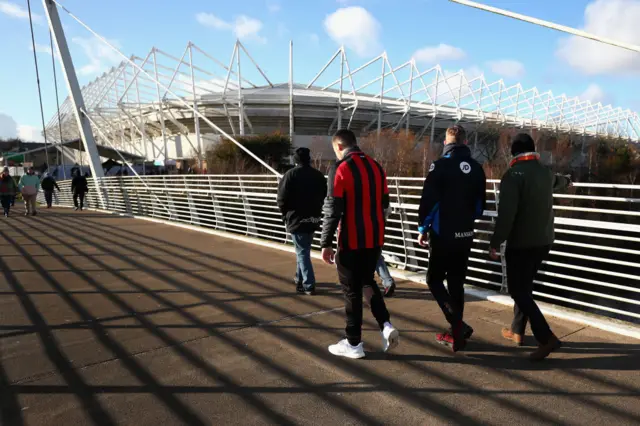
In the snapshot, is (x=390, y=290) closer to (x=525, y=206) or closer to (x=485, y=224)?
(x=485, y=224)

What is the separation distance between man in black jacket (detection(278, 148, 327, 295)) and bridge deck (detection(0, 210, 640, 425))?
0.36m

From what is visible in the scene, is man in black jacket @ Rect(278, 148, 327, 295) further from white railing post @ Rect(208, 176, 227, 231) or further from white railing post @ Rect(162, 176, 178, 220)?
white railing post @ Rect(162, 176, 178, 220)

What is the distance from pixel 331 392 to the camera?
286cm

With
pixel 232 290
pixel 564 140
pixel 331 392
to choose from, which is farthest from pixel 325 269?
pixel 564 140

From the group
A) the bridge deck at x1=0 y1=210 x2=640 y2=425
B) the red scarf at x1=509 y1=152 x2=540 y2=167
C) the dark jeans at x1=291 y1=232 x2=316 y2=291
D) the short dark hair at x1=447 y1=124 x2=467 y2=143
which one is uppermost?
the short dark hair at x1=447 y1=124 x2=467 y2=143

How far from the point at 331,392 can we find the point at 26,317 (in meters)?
3.26

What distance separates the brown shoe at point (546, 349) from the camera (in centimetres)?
321

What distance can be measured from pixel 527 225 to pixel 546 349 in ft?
2.92

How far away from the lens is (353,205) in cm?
332

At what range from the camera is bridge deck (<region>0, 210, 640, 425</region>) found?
2.63m

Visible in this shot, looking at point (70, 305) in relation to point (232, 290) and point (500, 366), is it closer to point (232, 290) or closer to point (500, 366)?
point (232, 290)

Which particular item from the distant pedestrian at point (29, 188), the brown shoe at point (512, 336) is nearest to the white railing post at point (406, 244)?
the brown shoe at point (512, 336)

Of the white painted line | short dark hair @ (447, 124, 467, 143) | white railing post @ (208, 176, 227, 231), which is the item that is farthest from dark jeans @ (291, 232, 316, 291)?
white railing post @ (208, 176, 227, 231)

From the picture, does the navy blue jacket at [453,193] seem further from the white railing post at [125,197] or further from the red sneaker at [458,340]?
the white railing post at [125,197]
